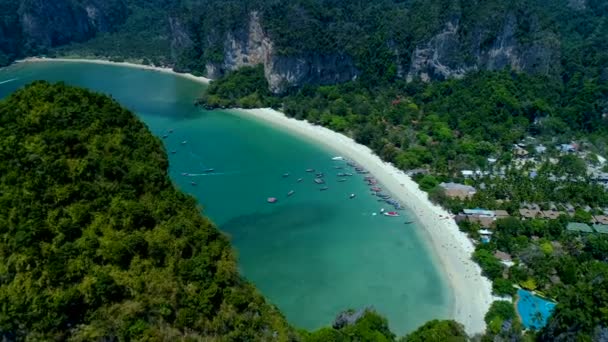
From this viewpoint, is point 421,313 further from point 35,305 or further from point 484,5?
point 484,5

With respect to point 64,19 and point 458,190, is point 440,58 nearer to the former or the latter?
point 458,190

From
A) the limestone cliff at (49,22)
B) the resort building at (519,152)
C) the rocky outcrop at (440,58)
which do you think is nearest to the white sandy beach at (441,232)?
the resort building at (519,152)

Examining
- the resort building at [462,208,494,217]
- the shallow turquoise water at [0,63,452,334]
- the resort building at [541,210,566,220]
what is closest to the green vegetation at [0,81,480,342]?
the shallow turquoise water at [0,63,452,334]

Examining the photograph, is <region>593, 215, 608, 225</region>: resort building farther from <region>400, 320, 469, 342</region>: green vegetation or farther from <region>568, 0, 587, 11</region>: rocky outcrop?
<region>568, 0, 587, 11</region>: rocky outcrop

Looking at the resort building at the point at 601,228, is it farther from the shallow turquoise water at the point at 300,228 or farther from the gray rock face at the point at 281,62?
the gray rock face at the point at 281,62

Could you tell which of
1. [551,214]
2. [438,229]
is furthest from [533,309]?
[551,214]
